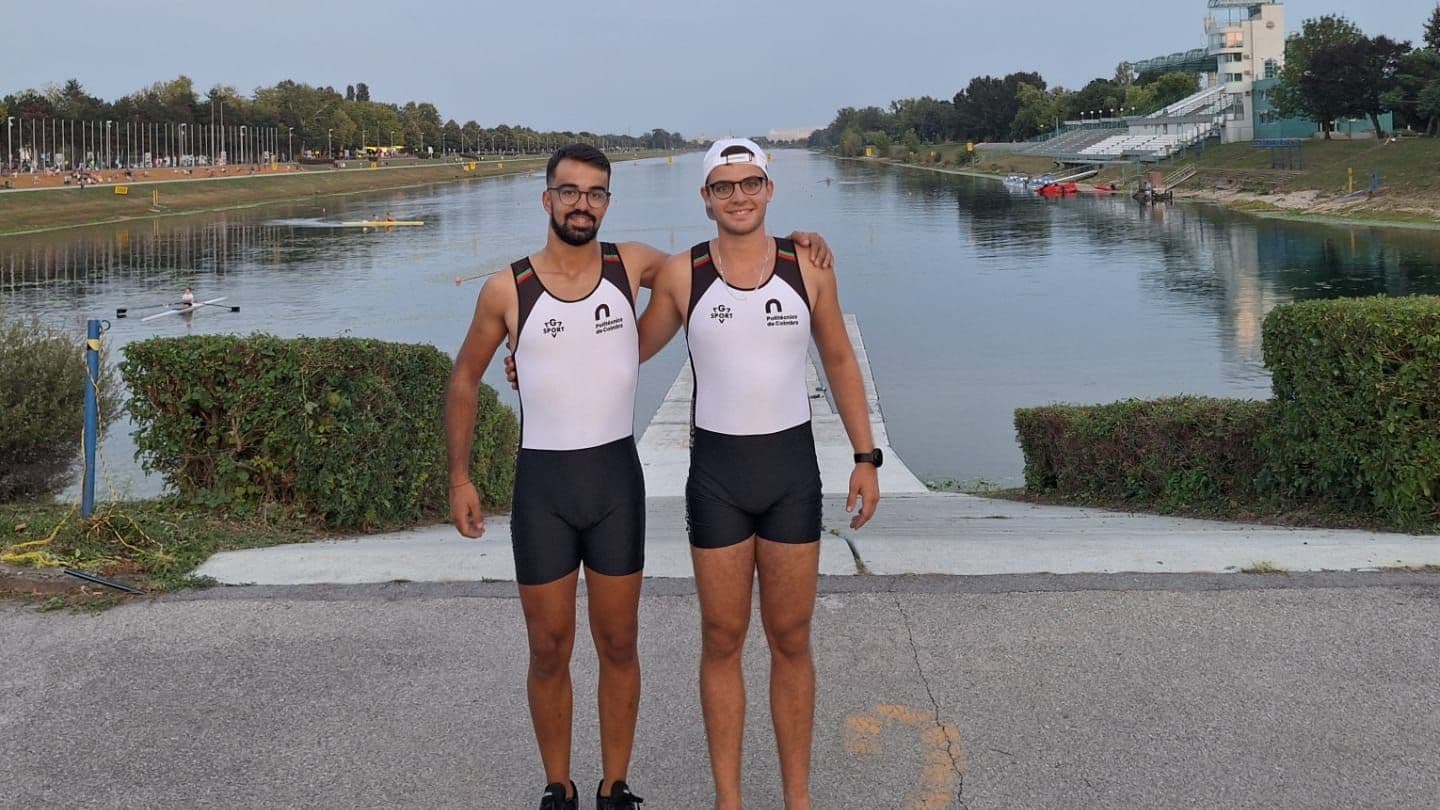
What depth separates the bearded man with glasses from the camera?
4.41 metres

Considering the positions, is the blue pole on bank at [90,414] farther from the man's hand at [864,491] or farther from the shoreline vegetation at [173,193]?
the shoreline vegetation at [173,193]

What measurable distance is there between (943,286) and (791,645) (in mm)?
44820

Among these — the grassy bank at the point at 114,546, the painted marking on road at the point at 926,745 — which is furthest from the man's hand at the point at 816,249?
the grassy bank at the point at 114,546

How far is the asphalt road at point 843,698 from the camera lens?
15.2 ft

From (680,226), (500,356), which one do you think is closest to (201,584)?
(500,356)

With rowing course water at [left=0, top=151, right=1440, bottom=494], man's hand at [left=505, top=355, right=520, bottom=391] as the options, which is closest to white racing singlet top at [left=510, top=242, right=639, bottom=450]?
man's hand at [left=505, top=355, right=520, bottom=391]

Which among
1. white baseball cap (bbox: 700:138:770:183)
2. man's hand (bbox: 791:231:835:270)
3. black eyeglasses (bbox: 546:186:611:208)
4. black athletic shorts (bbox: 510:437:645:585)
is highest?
white baseball cap (bbox: 700:138:770:183)

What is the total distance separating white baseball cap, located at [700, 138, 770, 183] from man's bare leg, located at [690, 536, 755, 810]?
1273 mm

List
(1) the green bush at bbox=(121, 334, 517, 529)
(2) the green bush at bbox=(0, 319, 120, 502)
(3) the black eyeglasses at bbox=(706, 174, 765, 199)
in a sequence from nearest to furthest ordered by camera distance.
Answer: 1. (3) the black eyeglasses at bbox=(706, 174, 765, 199)
2. (1) the green bush at bbox=(121, 334, 517, 529)
3. (2) the green bush at bbox=(0, 319, 120, 502)

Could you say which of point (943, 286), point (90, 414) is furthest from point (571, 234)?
point (943, 286)

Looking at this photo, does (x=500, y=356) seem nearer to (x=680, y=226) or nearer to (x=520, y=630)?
(x=520, y=630)

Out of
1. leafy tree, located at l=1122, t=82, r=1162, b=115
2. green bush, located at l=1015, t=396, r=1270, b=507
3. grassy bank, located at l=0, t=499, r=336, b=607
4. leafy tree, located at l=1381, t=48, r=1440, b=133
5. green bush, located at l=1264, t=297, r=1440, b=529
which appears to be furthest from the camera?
leafy tree, located at l=1122, t=82, r=1162, b=115

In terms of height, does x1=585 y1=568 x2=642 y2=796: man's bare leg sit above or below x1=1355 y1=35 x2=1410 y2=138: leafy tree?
below

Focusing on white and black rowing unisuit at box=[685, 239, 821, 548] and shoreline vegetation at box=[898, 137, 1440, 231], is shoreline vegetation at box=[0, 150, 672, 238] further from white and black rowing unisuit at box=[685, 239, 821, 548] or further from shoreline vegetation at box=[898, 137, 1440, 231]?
white and black rowing unisuit at box=[685, 239, 821, 548]
